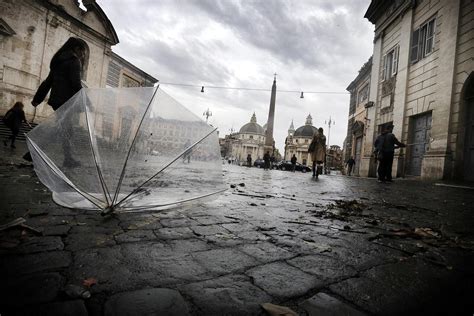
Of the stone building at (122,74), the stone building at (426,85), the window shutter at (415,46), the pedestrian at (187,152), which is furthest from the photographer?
the stone building at (122,74)

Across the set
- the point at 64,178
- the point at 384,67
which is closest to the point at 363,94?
the point at 384,67

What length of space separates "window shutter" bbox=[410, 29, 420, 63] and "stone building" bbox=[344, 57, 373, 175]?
22.1 feet

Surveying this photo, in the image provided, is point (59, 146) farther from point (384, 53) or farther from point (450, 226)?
point (384, 53)

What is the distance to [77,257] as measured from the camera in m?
1.17

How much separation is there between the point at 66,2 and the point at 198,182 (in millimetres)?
19650

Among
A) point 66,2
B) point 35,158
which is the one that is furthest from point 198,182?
point 66,2

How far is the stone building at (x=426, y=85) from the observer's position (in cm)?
831

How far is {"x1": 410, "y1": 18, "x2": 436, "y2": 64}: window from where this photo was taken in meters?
10.1

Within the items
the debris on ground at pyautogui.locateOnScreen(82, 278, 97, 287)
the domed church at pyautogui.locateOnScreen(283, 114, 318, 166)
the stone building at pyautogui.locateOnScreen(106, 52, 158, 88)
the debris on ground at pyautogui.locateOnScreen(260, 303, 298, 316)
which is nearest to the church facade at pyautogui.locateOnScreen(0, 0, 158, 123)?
the stone building at pyautogui.locateOnScreen(106, 52, 158, 88)

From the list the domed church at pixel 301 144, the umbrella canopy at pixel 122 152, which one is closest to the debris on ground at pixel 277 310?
the umbrella canopy at pixel 122 152

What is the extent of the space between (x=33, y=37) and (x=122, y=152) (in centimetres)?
1762

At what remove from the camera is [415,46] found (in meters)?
11.1

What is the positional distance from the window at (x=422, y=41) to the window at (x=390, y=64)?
1.39m

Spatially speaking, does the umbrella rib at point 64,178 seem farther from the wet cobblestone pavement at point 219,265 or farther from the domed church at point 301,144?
the domed church at point 301,144
